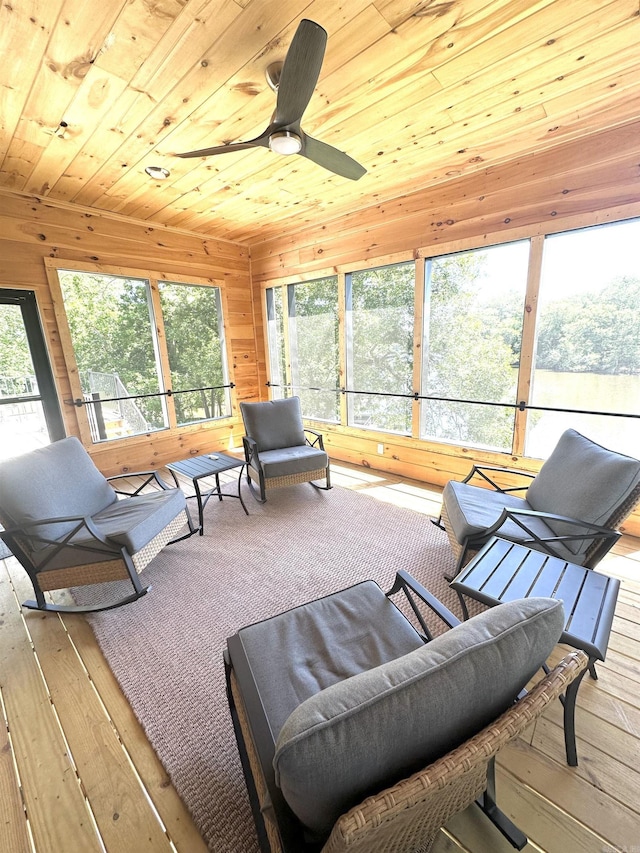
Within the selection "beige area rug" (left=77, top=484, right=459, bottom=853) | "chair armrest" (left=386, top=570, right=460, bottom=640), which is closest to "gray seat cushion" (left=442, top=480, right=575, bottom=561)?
"beige area rug" (left=77, top=484, right=459, bottom=853)

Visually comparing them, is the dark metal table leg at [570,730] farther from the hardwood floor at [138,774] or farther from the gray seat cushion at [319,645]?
the gray seat cushion at [319,645]

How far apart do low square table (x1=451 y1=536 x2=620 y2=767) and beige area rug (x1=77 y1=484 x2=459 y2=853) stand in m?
0.51

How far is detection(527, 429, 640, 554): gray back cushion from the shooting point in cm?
178

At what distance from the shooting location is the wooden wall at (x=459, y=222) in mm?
2451

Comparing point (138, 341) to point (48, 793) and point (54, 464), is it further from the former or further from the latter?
point (48, 793)

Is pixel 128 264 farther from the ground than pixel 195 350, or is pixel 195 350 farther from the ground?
pixel 128 264

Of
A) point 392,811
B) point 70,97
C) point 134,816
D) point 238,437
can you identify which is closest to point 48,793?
point 134,816

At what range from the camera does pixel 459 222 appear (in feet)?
10.3

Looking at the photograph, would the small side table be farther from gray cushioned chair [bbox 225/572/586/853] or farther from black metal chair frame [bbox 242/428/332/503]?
gray cushioned chair [bbox 225/572/586/853]

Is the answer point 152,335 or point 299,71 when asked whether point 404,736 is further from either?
point 152,335

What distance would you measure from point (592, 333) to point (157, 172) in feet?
11.5

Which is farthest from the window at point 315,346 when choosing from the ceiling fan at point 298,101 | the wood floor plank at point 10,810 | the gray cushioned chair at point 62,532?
the wood floor plank at point 10,810

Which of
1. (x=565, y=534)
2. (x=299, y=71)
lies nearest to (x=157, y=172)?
(x=299, y=71)

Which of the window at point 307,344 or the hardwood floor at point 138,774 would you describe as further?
the window at point 307,344
